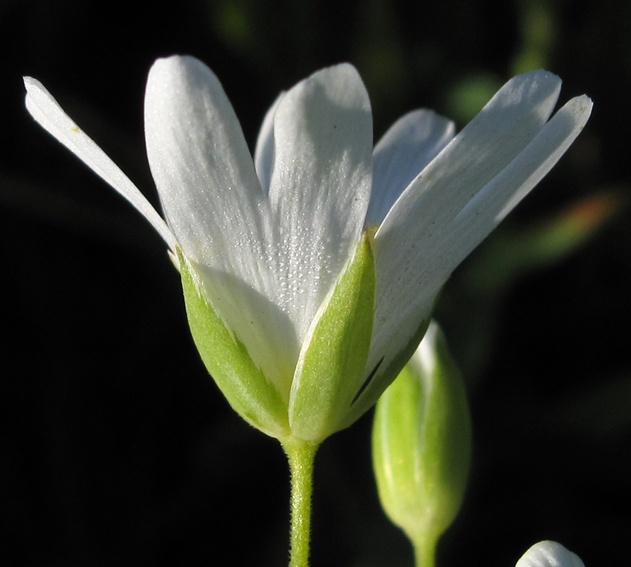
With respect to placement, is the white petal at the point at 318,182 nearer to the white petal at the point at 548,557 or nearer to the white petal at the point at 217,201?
the white petal at the point at 217,201

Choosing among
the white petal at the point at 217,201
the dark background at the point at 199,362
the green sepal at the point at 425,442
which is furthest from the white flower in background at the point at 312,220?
the dark background at the point at 199,362

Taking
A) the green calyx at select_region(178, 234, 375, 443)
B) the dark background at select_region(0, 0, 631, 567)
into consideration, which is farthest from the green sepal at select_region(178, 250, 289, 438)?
the dark background at select_region(0, 0, 631, 567)

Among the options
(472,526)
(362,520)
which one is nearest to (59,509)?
(362,520)

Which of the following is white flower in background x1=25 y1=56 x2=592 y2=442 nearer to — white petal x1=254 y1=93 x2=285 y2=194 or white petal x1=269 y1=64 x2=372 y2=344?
white petal x1=269 y1=64 x2=372 y2=344

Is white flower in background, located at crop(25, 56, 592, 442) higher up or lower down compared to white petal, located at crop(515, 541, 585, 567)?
higher up

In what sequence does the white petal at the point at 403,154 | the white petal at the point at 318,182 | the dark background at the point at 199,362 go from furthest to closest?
the dark background at the point at 199,362
the white petal at the point at 403,154
the white petal at the point at 318,182

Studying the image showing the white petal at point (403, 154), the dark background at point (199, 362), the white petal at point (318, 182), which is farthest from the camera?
the dark background at point (199, 362)

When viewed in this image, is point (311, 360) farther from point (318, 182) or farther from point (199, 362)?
point (199, 362)
